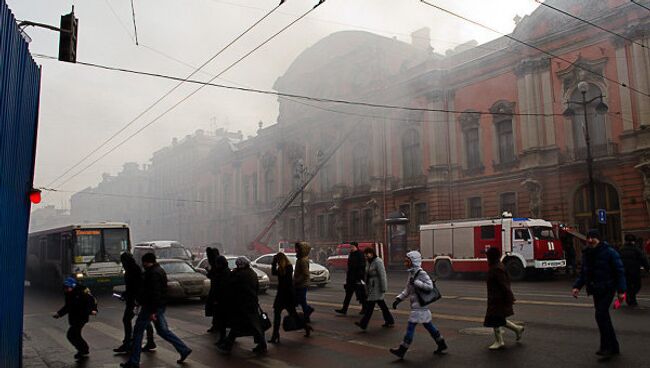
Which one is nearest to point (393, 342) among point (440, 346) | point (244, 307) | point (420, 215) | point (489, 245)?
point (440, 346)

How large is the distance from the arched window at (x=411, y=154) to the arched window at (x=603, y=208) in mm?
11639

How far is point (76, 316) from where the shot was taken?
8281 millimetres

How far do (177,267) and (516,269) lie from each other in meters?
13.4

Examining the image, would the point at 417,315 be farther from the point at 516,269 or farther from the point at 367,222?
the point at 367,222

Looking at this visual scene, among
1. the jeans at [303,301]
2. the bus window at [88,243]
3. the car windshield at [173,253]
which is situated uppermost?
the bus window at [88,243]

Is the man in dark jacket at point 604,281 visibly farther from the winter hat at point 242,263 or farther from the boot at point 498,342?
the winter hat at point 242,263

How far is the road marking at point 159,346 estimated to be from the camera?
777 cm

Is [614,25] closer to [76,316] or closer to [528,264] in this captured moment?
[528,264]

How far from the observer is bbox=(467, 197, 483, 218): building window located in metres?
32.7

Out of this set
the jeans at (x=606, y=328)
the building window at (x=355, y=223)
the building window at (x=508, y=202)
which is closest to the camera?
the jeans at (x=606, y=328)

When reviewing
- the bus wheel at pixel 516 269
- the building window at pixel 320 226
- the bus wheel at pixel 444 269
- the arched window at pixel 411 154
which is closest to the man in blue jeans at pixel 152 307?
the bus wheel at pixel 516 269

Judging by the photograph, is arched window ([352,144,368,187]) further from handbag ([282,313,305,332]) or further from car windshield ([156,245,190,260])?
handbag ([282,313,305,332])

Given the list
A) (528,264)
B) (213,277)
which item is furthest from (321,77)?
(213,277)

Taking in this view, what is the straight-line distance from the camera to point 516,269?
21.3 metres
